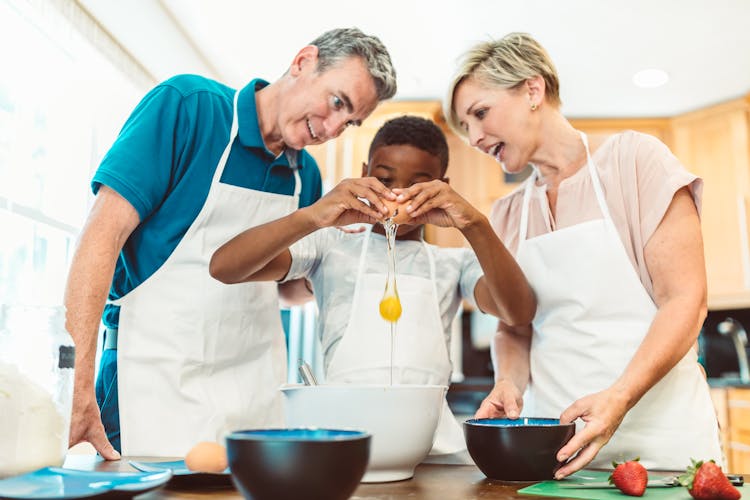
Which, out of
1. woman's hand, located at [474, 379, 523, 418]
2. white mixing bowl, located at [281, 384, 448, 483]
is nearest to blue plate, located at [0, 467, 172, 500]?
white mixing bowl, located at [281, 384, 448, 483]

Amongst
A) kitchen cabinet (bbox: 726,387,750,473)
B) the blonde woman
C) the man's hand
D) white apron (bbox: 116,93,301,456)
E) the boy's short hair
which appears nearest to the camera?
the man's hand

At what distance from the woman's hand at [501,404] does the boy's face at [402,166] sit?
36 cm

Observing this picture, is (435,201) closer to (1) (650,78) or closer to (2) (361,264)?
(2) (361,264)

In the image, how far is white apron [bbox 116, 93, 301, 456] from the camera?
1.21 metres

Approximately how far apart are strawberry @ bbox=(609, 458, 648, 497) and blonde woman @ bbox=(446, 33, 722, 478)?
0.22 metres

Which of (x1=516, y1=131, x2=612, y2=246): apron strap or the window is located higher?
the window

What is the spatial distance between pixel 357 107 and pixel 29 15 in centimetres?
142

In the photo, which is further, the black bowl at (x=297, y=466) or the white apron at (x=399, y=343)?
the white apron at (x=399, y=343)

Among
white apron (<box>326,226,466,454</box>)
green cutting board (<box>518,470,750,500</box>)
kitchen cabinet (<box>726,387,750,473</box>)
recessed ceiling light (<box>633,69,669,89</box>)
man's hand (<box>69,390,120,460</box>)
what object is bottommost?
kitchen cabinet (<box>726,387,750,473</box>)

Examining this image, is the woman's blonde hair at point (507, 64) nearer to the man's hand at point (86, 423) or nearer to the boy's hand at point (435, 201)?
the boy's hand at point (435, 201)

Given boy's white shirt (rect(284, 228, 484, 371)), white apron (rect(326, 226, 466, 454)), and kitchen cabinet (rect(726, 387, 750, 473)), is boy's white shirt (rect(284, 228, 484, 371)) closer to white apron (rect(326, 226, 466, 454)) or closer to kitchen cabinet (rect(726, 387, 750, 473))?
white apron (rect(326, 226, 466, 454))

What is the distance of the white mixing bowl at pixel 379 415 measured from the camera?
0.75 metres

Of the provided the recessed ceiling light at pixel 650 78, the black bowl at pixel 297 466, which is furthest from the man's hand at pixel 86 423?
the recessed ceiling light at pixel 650 78

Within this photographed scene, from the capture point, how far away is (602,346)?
3.97 feet
